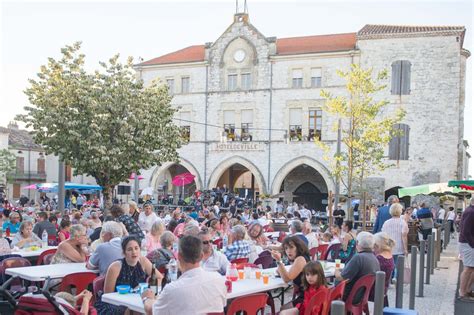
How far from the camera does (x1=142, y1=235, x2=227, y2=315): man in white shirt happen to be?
448 centimetres

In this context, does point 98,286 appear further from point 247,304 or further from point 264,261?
point 264,261

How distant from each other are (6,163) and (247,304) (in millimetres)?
49243

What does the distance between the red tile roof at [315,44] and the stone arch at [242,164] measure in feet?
24.4

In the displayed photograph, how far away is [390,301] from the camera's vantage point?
33.6 feet

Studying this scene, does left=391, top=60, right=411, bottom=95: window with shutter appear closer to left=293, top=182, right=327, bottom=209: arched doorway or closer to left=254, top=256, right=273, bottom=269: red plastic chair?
left=293, top=182, right=327, bottom=209: arched doorway

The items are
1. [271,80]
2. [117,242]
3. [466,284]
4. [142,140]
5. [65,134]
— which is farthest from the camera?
[271,80]

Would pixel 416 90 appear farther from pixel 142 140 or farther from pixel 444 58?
pixel 142 140

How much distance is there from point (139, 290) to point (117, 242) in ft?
4.66

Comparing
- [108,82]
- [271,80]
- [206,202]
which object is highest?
[271,80]

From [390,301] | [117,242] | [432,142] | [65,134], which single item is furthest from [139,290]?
[432,142]

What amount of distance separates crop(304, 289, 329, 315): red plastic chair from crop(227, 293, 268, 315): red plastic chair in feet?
1.82

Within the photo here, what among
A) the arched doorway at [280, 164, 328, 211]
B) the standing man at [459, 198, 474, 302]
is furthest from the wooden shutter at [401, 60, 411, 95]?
the standing man at [459, 198, 474, 302]

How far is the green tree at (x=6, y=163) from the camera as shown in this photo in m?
49.8

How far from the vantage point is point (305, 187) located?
38594 millimetres
